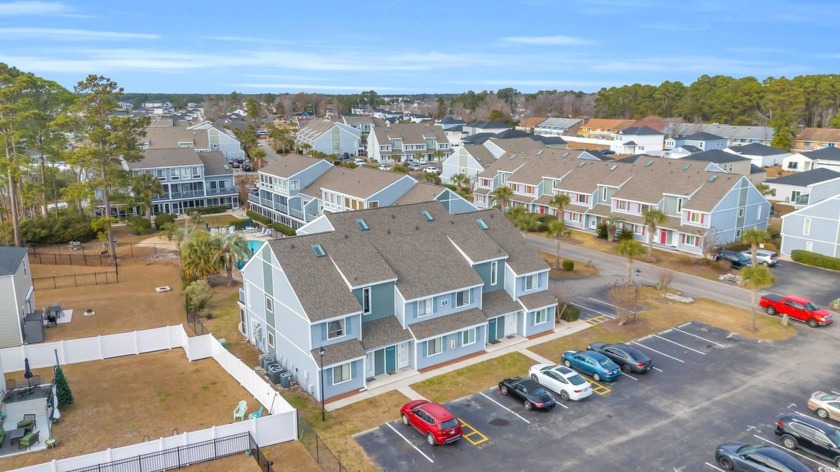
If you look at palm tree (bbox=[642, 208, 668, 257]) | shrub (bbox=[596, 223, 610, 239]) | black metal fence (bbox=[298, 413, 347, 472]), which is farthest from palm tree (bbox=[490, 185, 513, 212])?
black metal fence (bbox=[298, 413, 347, 472])

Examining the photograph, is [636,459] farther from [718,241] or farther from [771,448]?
[718,241]

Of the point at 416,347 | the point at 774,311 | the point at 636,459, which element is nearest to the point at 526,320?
the point at 416,347

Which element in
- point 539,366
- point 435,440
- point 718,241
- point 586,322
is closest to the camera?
point 435,440

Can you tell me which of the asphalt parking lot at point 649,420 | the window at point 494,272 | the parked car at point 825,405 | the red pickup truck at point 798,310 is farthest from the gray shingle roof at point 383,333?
the red pickup truck at point 798,310

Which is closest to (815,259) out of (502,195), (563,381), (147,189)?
(502,195)

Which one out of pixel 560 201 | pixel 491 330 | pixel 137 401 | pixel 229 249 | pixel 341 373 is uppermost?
pixel 560 201

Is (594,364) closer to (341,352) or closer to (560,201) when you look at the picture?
(341,352)

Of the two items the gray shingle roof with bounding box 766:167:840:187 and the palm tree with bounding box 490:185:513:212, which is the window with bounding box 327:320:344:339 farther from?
the gray shingle roof with bounding box 766:167:840:187
